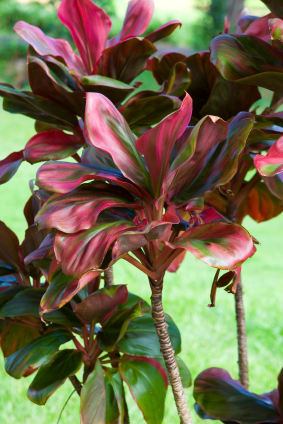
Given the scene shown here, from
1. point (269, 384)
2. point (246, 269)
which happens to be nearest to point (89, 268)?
point (269, 384)

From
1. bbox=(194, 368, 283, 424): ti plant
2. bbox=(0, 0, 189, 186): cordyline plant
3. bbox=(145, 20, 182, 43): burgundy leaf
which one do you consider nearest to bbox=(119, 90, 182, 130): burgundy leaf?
bbox=(0, 0, 189, 186): cordyline plant

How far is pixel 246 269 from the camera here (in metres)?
2.89

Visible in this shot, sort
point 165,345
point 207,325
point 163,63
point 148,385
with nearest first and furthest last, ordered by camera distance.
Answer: point 165,345
point 148,385
point 163,63
point 207,325

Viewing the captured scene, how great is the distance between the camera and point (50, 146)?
0.74 m

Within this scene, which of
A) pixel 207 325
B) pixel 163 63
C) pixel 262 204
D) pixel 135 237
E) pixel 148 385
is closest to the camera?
pixel 135 237

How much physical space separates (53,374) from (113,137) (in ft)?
1.40

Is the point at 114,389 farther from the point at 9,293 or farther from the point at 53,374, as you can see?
the point at 9,293

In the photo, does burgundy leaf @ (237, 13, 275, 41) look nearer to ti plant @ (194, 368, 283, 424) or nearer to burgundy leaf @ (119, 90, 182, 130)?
burgundy leaf @ (119, 90, 182, 130)

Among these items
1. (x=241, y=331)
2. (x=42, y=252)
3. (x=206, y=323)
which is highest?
(x=42, y=252)

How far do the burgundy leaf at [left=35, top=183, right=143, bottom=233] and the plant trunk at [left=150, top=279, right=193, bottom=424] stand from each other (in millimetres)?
139

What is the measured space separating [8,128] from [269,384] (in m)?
4.91

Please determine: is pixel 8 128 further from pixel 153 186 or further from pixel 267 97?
pixel 153 186

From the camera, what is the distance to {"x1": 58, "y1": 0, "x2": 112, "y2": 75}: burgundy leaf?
0.70 metres

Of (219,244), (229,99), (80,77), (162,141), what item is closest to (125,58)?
(80,77)
